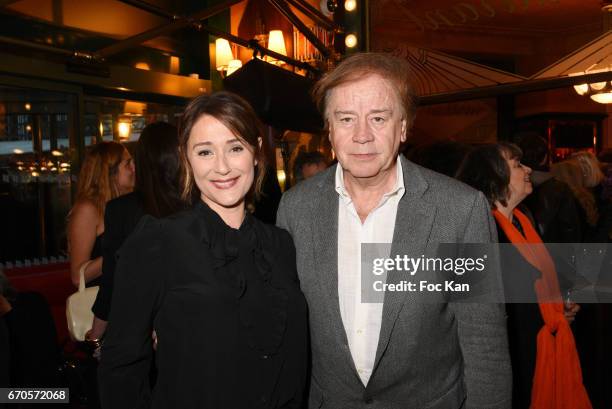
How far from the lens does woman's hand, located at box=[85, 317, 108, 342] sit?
223cm

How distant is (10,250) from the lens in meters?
4.63

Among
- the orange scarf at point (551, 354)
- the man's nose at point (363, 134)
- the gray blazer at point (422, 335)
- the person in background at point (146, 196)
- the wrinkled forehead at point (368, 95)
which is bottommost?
the orange scarf at point (551, 354)

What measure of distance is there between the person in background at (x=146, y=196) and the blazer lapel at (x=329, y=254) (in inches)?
28.7

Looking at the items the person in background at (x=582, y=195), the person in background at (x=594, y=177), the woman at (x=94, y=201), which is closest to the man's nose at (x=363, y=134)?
the woman at (x=94, y=201)

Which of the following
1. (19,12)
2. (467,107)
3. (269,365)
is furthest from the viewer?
(19,12)

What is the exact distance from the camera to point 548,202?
135 inches

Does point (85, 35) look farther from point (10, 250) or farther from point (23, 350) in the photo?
point (23, 350)

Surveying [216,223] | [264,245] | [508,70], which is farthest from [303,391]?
[508,70]

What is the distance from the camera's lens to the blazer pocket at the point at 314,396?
62.8 inches

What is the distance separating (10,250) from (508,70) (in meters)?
4.10

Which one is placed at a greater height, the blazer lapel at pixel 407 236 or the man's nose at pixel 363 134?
the man's nose at pixel 363 134

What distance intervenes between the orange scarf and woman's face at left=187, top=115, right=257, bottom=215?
1471 millimetres

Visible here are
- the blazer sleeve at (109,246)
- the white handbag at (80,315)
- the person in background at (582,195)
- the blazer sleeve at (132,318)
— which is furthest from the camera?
the person in background at (582,195)

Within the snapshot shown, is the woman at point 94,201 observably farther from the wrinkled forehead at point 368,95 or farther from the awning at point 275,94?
the wrinkled forehead at point 368,95
